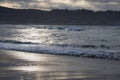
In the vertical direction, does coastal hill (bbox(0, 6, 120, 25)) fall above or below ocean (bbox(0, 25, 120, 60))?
below

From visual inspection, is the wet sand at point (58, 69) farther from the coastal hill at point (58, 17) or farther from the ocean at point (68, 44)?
the coastal hill at point (58, 17)

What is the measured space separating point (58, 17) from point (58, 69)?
3537 inches

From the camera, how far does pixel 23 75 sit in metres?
11.5

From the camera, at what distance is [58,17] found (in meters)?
103

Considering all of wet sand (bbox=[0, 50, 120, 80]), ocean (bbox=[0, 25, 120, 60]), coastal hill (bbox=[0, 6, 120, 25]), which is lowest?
coastal hill (bbox=[0, 6, 120, 25])

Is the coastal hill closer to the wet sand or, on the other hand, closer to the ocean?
the ocean

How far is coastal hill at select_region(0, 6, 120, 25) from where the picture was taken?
95875 millimetres

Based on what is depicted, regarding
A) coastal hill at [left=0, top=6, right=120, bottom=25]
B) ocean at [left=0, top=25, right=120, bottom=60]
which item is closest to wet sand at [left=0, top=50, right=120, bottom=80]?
ocean at [left=0, top=25, right=120, bottom=60]

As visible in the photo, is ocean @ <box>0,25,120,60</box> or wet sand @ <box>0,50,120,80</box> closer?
wet sand @ <box>0,50,120,80</box>

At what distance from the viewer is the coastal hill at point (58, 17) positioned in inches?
3775

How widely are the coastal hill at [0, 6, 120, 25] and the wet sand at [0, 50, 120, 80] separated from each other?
252 feet

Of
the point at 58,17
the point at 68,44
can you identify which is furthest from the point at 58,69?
the point at 58,17

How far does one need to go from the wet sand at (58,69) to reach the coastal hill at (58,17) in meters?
76.9

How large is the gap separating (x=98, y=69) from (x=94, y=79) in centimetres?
190
